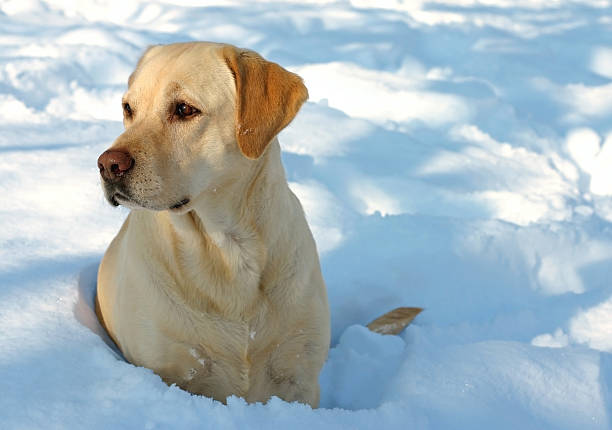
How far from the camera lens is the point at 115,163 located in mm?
1933

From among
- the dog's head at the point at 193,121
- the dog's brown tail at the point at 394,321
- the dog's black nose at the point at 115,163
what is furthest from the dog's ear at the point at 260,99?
the dog's brown tail at the point at 394,321

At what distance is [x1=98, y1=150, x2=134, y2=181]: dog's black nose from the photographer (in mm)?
1935

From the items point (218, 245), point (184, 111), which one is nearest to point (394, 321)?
point (218, 245)

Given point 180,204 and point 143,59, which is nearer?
point 180,204

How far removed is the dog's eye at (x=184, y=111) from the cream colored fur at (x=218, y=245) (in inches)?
0.6

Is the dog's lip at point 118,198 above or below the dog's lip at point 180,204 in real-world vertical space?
above

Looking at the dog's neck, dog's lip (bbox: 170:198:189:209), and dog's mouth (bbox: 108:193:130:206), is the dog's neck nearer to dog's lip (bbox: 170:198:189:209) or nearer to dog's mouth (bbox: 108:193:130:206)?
dog's lip (bbox: 170:198:189:209)

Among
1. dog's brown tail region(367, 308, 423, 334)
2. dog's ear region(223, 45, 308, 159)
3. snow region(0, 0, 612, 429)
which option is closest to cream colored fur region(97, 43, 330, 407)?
dog's ear region(223, 45, 308, 159)

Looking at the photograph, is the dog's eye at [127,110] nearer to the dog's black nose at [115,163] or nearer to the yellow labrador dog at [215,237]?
the yellow labrador dog at [215,237]

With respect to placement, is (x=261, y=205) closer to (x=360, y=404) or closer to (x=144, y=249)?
(x=144, y=249)

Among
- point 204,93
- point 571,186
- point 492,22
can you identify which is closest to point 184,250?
point 204,93

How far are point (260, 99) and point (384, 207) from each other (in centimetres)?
240

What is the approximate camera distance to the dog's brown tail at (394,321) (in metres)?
3.12

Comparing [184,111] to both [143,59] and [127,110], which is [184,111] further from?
[143,59]
